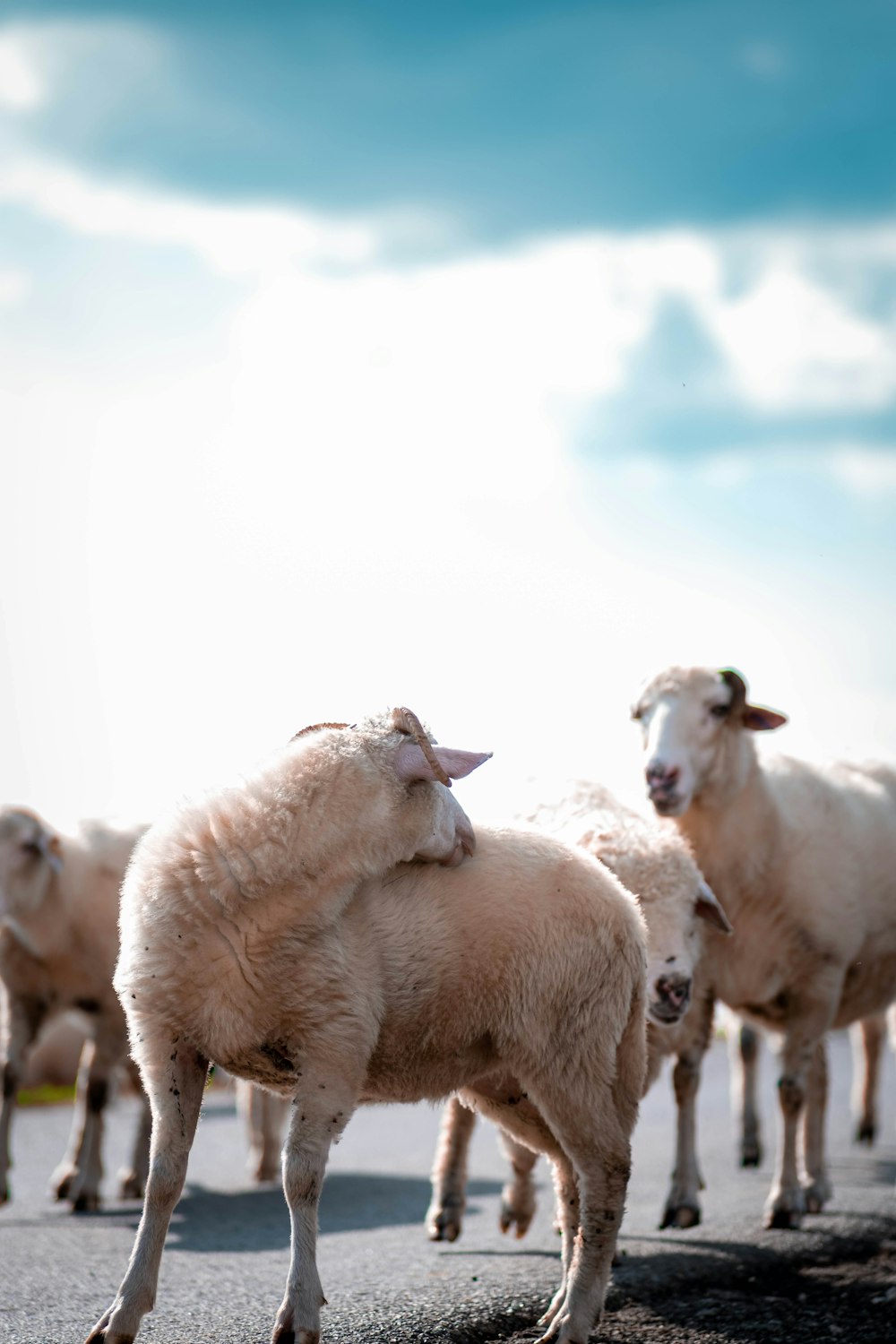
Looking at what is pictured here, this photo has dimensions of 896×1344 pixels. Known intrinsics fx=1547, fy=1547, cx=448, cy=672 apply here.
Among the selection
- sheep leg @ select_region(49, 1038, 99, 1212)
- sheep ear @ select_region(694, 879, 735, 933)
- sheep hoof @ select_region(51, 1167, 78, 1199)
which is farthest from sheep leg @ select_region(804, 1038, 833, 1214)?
sheep hoof @ select_region(51, 1167, 78, 1199)

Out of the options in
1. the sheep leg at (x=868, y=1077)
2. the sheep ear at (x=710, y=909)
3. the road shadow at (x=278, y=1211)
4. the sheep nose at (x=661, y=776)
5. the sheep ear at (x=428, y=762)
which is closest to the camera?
the sheep ear at (x=428, y=762)

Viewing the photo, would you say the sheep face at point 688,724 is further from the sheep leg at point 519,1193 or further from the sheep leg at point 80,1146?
the sheep leg at point 80,1146

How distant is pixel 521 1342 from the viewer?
4.85 m

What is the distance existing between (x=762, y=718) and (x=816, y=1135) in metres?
2.40

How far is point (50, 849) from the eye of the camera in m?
8.95

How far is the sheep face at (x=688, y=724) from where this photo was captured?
6.93 metres

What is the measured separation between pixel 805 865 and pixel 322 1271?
124 inches

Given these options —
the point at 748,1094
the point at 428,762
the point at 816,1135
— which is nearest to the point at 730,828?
the point at 816,1135

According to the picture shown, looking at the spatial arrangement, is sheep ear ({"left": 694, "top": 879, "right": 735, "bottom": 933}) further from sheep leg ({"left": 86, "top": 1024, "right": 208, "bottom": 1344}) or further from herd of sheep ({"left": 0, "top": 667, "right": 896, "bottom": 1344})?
sheep leg ({"left": 86, "top": 1024, "right": 208, "bottom": 1344})

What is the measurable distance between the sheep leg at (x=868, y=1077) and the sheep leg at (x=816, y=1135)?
191cm

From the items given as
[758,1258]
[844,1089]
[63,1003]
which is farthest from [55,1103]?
[758,1258]

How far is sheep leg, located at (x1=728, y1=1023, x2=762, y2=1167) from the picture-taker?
31.6ft

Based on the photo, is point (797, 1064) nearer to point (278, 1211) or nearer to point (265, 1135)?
point (278, 1211)

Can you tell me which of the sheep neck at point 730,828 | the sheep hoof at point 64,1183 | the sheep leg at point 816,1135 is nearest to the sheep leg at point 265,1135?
the sheep hoof at point 64,1183
